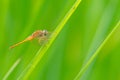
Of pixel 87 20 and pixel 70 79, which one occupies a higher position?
pixel 87 20

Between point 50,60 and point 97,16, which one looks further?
point 97,16

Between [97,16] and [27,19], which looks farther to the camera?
[97,16]

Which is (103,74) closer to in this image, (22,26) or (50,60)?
(50,60)

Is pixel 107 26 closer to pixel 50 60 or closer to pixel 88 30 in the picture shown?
pixel 88 30

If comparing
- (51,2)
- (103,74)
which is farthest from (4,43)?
(103,74)

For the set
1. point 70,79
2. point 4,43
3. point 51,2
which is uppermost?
point 51,2

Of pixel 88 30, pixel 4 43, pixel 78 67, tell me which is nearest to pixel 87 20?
pixel 88 30
